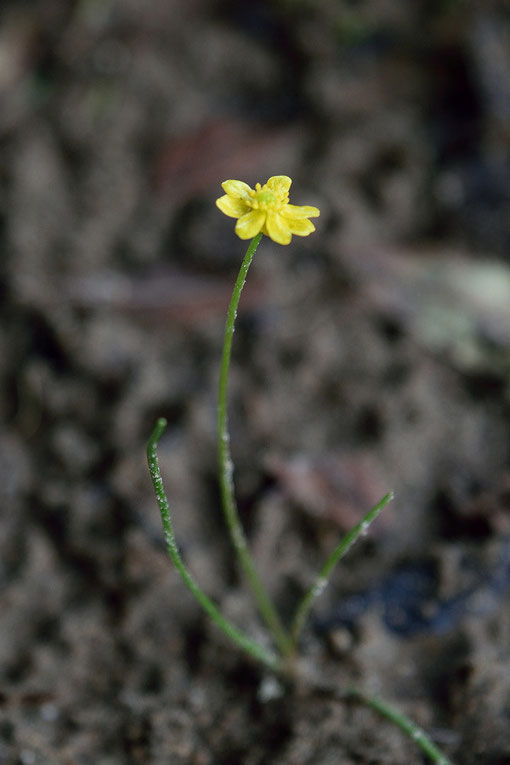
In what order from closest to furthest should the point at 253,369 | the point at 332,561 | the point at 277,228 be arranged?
the point at 277,228 < the point at 332,561 < the point at 253,369

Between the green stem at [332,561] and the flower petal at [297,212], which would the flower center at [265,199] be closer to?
the flower petal at [297,212]

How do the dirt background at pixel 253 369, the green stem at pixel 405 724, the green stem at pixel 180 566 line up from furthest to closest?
1. the dirt background at pixel 253 369
2. the green stem at pixel 405 724
3. the green stem at pixel 180 566

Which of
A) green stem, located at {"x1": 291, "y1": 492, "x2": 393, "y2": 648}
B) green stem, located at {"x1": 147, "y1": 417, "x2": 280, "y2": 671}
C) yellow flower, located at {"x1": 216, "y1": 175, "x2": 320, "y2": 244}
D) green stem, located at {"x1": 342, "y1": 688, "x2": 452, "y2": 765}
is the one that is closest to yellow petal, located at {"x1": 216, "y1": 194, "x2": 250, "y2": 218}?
yellow flower, located at {"x1": 216, "y1": 175, "x2": 320, "y2": 244}

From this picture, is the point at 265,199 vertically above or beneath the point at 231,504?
above

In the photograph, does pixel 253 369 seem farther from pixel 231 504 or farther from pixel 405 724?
pixel 405 724

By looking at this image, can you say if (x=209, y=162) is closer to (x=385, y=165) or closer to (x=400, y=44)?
(x=385, y=165)

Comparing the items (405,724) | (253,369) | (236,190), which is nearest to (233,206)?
(236,190)

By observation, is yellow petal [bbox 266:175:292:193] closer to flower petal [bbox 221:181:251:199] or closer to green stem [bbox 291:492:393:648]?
flower petal [bbox 221:181:251:199]

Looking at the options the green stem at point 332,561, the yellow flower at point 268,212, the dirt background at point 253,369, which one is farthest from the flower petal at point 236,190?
the dirt background at point 253,369

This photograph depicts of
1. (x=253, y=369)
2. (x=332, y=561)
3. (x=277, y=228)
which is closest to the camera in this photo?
(x=277, y=228)
